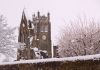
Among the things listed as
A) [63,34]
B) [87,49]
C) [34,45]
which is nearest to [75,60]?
[87,49]

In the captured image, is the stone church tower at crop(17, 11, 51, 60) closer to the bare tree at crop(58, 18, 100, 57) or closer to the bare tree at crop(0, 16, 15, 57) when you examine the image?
the bare tree at crop(0, 16, 15, 57)

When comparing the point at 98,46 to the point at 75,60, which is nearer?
the point at 75,60

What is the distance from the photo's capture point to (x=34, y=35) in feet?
232

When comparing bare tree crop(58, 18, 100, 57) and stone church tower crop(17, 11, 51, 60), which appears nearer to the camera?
bare tree crop(58, 18, 100, 57)

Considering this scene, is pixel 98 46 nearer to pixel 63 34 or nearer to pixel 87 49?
pixel 87 49

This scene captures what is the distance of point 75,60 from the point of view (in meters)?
11.2

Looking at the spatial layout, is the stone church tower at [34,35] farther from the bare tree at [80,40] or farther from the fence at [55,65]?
the fence at [55,65]

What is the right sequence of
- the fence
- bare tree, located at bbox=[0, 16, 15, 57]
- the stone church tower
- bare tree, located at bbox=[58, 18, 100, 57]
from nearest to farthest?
the fence < bare tree, located at bbox=[58, 18, 100, 57] < bare tree, located at bbox=[0, 16, 15, 57] < the stone church tower

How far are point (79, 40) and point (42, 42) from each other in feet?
151

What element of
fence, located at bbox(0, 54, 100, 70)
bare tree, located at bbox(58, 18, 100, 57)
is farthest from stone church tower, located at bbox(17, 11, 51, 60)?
fence, located at bbox(0, 54, 100, 70)

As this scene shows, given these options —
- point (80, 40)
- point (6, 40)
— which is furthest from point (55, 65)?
point (6, 40)

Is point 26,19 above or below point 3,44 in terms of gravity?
above

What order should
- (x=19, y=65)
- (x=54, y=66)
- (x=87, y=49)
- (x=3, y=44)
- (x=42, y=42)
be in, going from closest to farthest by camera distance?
(x=54, y=66)
(x=19, y=65)
(x=87, y=49)
(x=3, y=44)
(x=42, y=42)

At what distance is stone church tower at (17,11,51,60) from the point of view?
60.0 meters
